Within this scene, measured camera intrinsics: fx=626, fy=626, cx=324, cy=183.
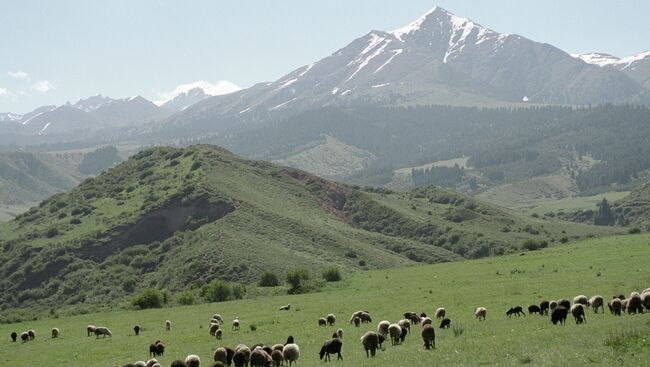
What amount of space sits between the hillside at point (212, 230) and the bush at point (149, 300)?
79.1 feet

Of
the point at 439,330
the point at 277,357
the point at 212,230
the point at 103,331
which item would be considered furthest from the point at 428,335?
the point at 212,230

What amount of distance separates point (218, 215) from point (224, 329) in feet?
280

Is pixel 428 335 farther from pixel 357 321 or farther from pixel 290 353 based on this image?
pixel 357 321

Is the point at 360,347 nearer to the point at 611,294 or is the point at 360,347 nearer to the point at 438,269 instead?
the point at 611,294

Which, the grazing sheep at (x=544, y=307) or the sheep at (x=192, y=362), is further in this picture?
the grazing sheep at (x=544, y=307)

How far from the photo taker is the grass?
26094 millimetres

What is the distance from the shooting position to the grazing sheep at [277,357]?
107ft

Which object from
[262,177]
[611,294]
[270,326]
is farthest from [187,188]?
[611,294]

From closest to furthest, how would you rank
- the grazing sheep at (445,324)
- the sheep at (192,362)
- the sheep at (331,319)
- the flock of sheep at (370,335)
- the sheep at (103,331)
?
1. the flock of sheep at (370,335)
2. the sheep at (192,362)
3. the grazing sheep at (445,324)
4. the sheep at (331,319)
5. the sheep at (103,331)

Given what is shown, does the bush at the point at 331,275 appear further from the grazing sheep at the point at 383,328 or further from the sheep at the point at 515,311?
the grazing sheep at the point at 383,328

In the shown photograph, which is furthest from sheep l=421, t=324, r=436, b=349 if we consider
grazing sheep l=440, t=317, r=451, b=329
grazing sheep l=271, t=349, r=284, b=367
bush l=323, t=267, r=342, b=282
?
bush l=323, t=267, r=342, b=282

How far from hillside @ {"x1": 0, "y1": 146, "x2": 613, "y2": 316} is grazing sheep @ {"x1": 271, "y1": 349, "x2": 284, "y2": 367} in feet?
233

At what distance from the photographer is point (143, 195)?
153 meters

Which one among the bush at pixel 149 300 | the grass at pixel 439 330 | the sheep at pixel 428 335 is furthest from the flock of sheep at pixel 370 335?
the bush at pixel 149 300
